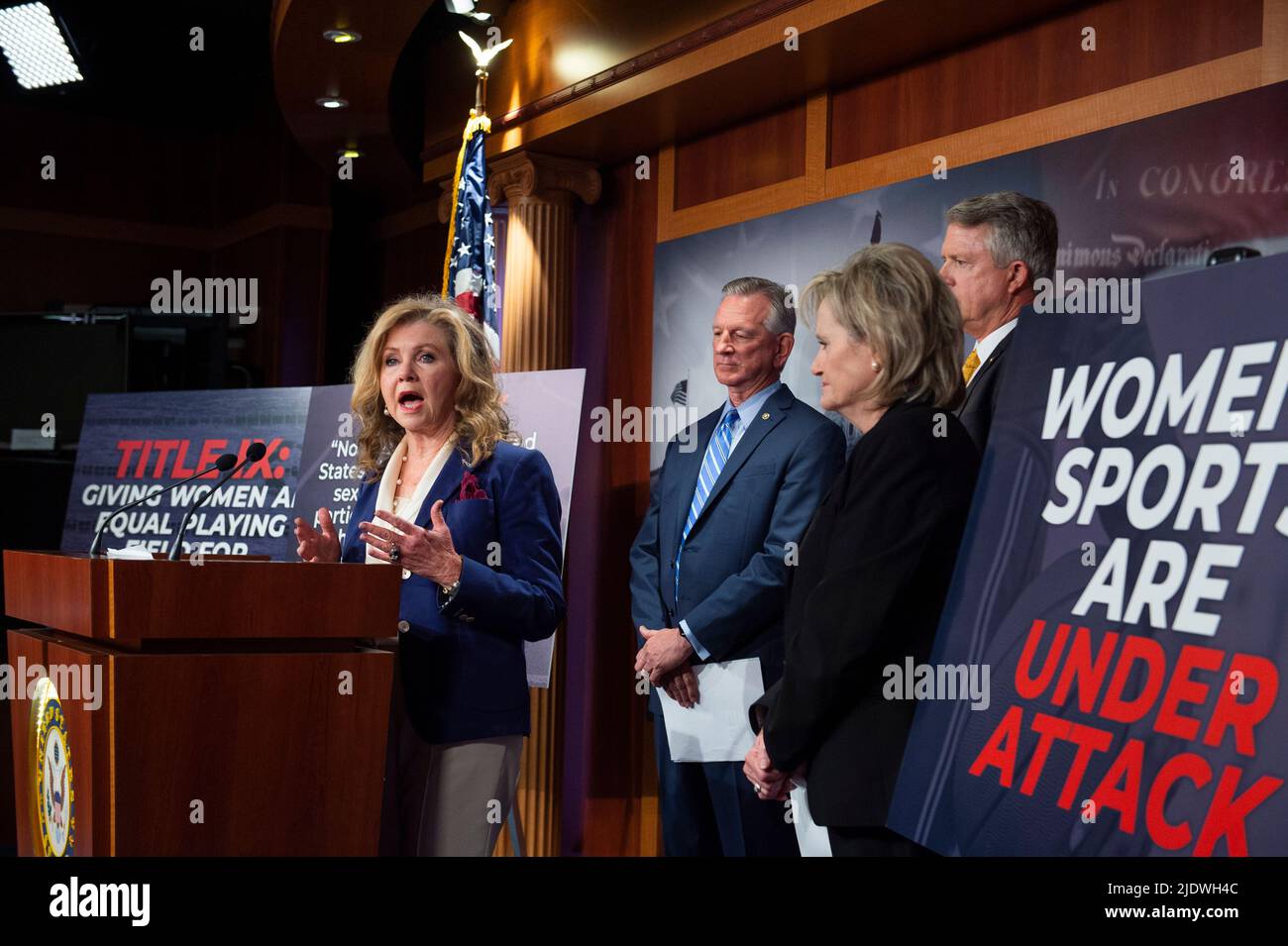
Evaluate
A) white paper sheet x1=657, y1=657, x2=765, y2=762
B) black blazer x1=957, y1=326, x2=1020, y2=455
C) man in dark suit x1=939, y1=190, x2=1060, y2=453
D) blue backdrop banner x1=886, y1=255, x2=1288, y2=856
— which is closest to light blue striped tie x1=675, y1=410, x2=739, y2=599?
white paper sheet x1=657, y1=657, x2=765, y2=762

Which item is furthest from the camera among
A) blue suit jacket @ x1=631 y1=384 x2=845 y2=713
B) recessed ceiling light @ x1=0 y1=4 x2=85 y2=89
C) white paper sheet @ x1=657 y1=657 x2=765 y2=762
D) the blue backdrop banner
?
recessed ceiling light @ x1=0 y1=4 x2=85 y2=89

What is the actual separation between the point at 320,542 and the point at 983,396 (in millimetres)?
1449

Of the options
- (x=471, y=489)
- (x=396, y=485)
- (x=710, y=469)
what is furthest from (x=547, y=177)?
(x=471, y=489)

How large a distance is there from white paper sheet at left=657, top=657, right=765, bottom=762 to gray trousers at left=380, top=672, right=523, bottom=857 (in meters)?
0.76

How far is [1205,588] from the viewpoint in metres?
1.33

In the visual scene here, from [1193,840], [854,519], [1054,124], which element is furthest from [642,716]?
[1193,840]

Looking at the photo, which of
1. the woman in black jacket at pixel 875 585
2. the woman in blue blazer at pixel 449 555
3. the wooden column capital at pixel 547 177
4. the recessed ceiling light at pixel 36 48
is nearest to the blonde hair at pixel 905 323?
the woman in black jacket at pixel 875 585

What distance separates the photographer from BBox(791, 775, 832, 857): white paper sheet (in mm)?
1907

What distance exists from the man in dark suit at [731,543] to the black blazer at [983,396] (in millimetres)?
580

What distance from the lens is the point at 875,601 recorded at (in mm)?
1838

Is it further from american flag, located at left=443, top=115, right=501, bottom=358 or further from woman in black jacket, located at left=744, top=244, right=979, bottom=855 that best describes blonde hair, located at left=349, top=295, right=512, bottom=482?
american flag, located at left=443, top=115, right=501, bottom=358

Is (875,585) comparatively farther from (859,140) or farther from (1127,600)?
(859,140)

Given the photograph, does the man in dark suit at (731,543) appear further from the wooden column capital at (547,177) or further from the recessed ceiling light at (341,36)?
the recessed ceiling light at (341,36)

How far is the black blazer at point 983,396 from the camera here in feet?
8.59
